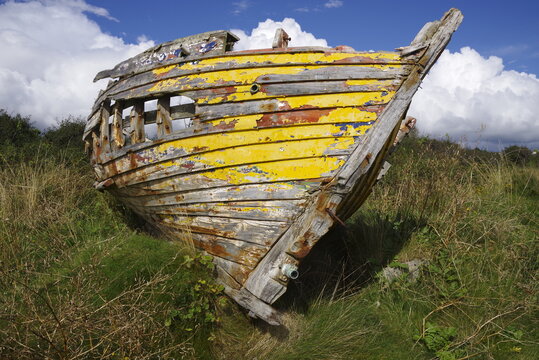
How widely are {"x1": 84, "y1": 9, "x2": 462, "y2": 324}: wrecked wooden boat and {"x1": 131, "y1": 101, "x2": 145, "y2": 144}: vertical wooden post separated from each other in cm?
36

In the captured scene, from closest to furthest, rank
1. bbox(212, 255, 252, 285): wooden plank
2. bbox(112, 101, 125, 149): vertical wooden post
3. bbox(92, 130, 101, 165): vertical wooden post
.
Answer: bbox(212, 255, 252, 285): wooden plank
bbox(112, 101, 125, 149): vertical wooden post
bbox(92, 130, 101, 165): vertical wooden post

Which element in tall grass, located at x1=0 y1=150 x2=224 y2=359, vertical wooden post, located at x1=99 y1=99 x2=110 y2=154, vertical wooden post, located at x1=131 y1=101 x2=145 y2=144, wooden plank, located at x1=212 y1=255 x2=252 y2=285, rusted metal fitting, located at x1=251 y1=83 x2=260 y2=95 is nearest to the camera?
tall grass, located at x1=0 y1=150 x2=224 y2=359

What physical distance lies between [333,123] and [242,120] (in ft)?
2.66

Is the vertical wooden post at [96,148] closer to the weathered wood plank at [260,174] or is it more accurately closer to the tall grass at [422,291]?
the weathered wood plank at [260,174]

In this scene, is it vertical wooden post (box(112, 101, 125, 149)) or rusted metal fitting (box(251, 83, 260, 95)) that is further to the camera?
vertical wooden post (box(112, 101, 125, 149))

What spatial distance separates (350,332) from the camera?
373 cm

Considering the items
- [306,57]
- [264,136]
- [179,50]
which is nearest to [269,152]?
[264,136]

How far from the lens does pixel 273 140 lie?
→ 3.67 m

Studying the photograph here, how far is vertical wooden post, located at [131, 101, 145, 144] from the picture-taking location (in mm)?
4512

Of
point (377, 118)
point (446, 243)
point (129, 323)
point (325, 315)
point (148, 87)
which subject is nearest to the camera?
point (129, 323)

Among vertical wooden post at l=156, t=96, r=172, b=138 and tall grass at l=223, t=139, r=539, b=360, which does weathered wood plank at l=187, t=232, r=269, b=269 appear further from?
vertical wooden post at l=156, t=96, r=172, b=138

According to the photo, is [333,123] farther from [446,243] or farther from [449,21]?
[446,243]

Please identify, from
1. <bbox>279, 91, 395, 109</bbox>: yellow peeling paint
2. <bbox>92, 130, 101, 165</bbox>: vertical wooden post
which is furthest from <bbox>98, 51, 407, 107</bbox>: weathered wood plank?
<bbox>92, 130, 101, 165</bbox>: vertical wooden post

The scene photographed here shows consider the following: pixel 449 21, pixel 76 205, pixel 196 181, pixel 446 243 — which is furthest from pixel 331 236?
pixel 76 205
